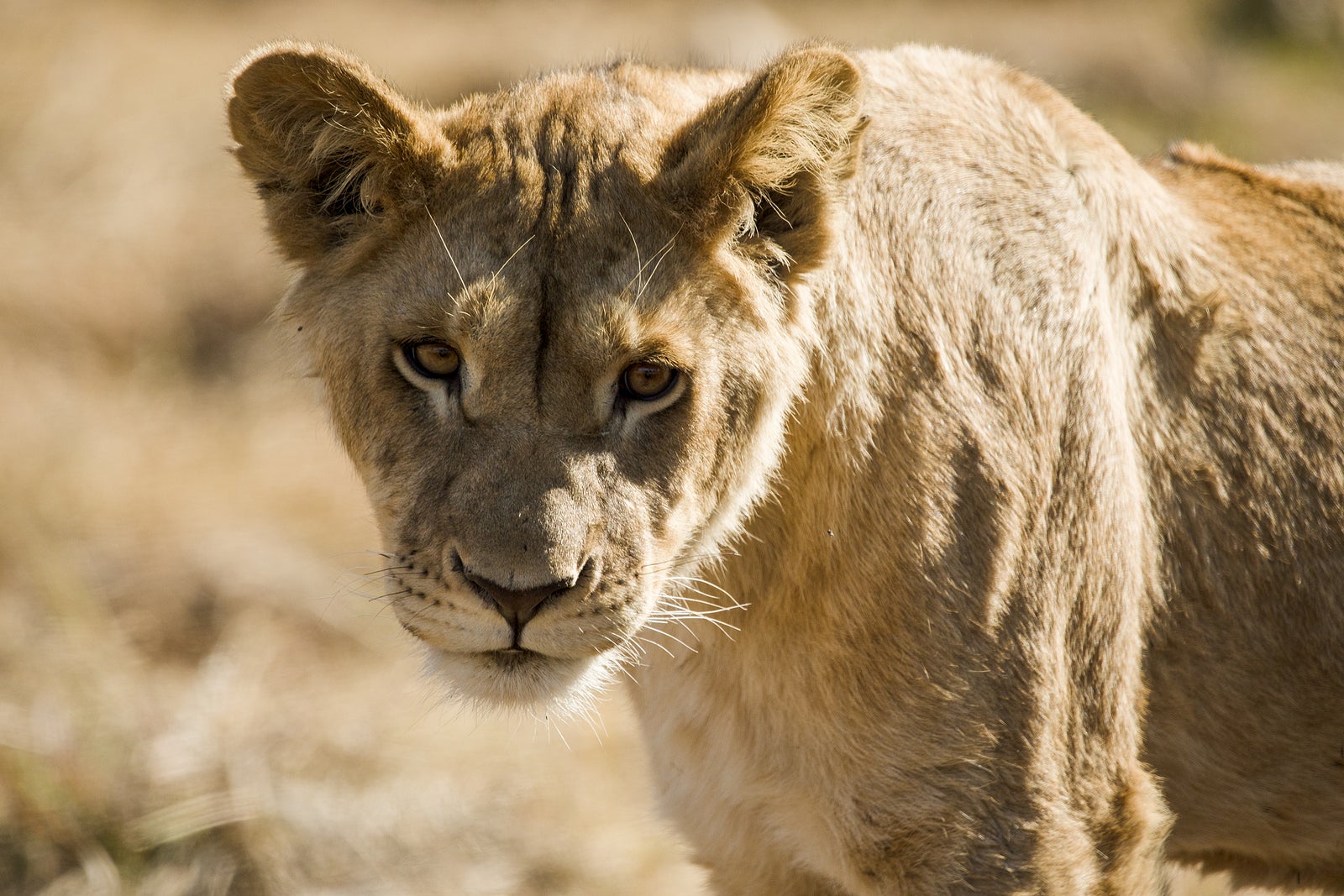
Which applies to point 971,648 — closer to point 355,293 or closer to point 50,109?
point 355,293

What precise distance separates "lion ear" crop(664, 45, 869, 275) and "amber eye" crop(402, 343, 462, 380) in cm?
52

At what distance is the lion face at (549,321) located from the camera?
2.47m

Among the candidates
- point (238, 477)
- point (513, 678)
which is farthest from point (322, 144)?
point (238, 477)

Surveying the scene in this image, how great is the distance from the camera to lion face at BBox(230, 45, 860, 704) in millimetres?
2469

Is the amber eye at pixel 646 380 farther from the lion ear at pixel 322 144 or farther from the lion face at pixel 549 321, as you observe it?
the lion ear at pixel 322 144

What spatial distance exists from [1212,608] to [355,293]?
6.40 feet

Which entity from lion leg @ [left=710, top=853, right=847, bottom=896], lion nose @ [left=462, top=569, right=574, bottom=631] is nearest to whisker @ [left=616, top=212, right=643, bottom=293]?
lion nose @ [left=462, top=569, right=574, bottom=631]

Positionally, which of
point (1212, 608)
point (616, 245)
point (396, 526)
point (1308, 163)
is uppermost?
point (1308, 163)

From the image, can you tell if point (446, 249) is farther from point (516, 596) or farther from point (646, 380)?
point (516, 596)

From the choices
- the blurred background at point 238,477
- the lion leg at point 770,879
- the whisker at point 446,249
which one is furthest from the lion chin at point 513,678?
the lion leg at point 770,879

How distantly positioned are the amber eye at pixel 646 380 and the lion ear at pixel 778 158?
0.30 meters

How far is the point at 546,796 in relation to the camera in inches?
210

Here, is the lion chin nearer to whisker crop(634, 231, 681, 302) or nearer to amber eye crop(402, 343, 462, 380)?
→ amber eye crop(402, 343, 462, 380)

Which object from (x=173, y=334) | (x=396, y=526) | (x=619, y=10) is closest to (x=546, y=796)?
(x=396, y=526)
